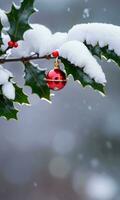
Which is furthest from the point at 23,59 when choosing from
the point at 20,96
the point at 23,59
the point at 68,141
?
the point at 68,141

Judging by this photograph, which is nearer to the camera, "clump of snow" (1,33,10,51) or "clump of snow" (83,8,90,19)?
"clump of snow" (1,33,10,51)

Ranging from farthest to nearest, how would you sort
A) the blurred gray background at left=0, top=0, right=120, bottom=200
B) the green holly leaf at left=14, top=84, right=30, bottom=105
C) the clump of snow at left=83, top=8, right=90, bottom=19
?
the blurred gray background at left=0, top=0, right=120, bottom=200 < the clump of snow at left=83, top=8, right=90, bottom=19 < the green holly leaf at left=14, top=84, right=30, bottom=105

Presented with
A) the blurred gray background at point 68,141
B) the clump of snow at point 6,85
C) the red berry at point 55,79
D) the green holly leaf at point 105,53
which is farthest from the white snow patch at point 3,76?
the blurred gray background at point 68,141

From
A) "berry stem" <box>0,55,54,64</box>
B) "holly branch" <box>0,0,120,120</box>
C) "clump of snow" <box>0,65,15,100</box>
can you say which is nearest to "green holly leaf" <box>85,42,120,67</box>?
"holly branch" <box>0,0,120,120</box>

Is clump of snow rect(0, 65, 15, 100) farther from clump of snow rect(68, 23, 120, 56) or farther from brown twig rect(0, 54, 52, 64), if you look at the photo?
clump of snow rect(68, 23, 120, 56)

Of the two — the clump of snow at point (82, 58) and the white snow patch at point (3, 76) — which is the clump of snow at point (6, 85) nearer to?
the white snow patch at point (3, 76)

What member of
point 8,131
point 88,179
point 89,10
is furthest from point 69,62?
point 88,179

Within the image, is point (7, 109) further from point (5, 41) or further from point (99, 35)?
point (99, 35)
